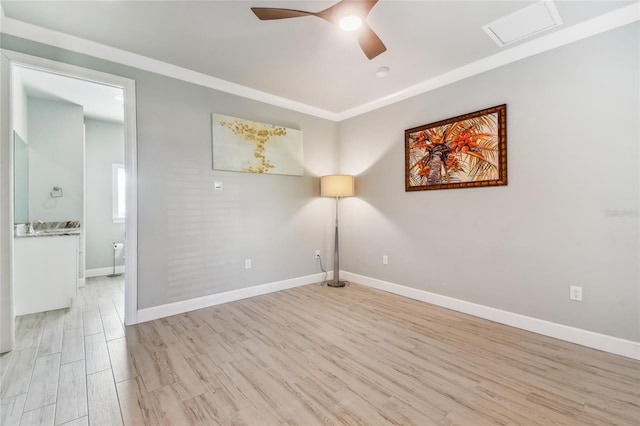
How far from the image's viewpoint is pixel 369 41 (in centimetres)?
197

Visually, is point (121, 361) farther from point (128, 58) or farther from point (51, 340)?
point (128, 58)

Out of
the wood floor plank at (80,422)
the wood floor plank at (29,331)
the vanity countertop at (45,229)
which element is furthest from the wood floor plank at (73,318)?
the wood floor plank at (80,422)

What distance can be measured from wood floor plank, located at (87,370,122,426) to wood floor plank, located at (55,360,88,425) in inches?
1.2

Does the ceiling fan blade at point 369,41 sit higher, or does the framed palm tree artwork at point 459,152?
the ceiling fan blade at point 369,41

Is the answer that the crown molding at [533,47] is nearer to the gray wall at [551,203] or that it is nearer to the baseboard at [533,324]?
the gray wall at [551,203]

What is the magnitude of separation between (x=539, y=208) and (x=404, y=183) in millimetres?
1411

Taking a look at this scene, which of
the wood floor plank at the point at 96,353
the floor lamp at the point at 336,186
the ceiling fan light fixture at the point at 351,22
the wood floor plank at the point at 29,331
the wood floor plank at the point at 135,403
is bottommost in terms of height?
the wood floor plank at the point at 135,403

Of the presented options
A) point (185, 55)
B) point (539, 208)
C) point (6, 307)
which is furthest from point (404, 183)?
point (6, 307)

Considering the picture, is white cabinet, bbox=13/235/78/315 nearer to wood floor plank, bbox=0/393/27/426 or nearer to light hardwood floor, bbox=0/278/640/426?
light hardwood floor, bbox=0/278/640/426

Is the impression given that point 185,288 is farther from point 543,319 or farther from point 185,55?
point 543,319

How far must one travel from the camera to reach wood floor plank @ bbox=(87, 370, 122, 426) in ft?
4.85

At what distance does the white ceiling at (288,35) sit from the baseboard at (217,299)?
8.16ft

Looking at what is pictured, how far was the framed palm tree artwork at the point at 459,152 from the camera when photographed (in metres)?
2.68

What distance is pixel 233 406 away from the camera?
1.59 meters
